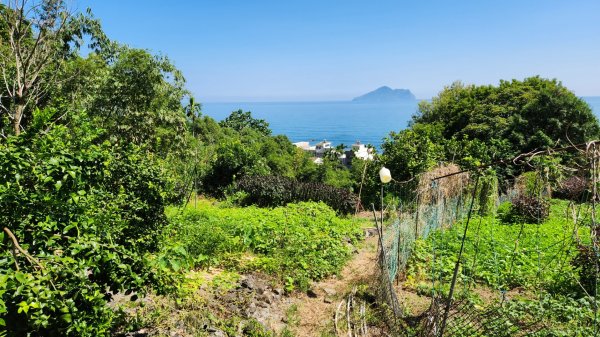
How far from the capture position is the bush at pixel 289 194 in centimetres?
1242

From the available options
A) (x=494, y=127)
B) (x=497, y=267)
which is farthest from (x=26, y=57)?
(x=494, y=127)

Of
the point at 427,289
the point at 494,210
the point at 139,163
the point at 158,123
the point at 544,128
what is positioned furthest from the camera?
the point at 544,128

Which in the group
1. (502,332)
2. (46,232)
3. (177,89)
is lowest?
(502,332)

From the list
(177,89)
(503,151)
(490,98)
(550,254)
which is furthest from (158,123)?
(490,98)

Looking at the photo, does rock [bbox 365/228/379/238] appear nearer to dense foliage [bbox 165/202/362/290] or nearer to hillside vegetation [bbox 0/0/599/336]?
hillside vegetation [bbox 0/0/599/336]

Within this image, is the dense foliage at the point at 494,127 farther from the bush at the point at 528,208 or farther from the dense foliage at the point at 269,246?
the dense foliage at the point at 269,246

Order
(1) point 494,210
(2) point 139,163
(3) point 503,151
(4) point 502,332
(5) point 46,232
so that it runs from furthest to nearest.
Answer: (3) point 503,151
(1) point 494,210
(2) point 139,163
(4) point 502,332
(5) point 46,232

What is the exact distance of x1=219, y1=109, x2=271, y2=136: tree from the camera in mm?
53553

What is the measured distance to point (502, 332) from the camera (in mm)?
3594

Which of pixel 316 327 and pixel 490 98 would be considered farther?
pixel 490 98

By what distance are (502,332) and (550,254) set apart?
4.14m

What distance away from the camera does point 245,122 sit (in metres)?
55.8

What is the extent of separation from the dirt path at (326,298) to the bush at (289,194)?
5154 mm

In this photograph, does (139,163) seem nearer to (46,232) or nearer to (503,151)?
(46,232)
